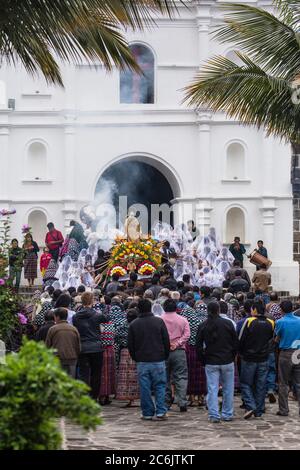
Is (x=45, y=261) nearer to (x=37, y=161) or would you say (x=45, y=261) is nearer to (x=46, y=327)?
(x=37, y=161)

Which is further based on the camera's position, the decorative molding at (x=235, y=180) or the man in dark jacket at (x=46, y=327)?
the decorative molding at (x=235, y=180)

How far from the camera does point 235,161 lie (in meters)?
30.8

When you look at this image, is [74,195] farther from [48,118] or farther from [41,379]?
[41,379]

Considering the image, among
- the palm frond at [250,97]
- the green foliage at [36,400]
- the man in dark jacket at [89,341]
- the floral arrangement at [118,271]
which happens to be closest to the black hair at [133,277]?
the floral arrangement at [118,271]

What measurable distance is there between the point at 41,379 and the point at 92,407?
1.15 ft

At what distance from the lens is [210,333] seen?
42.9 ft

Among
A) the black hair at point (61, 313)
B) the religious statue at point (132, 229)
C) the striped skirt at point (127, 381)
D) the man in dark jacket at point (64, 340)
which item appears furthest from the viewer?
the religious statue at point (132, 229)

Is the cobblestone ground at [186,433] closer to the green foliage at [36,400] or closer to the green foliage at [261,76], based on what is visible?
the green foliage at [261,76]

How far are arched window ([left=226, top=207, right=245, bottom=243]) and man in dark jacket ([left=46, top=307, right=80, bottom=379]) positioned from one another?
18.1 metres

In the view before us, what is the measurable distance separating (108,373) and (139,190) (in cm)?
1779

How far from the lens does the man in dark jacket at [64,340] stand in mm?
12938

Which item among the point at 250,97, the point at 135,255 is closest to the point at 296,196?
the point at 135,255

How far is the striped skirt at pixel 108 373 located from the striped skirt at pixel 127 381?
255 millimetres

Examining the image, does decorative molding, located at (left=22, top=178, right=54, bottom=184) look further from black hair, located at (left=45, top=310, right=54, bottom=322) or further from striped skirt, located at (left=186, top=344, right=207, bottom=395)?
black hair, located at (left=45, top=310, right=54, bottom=322)
